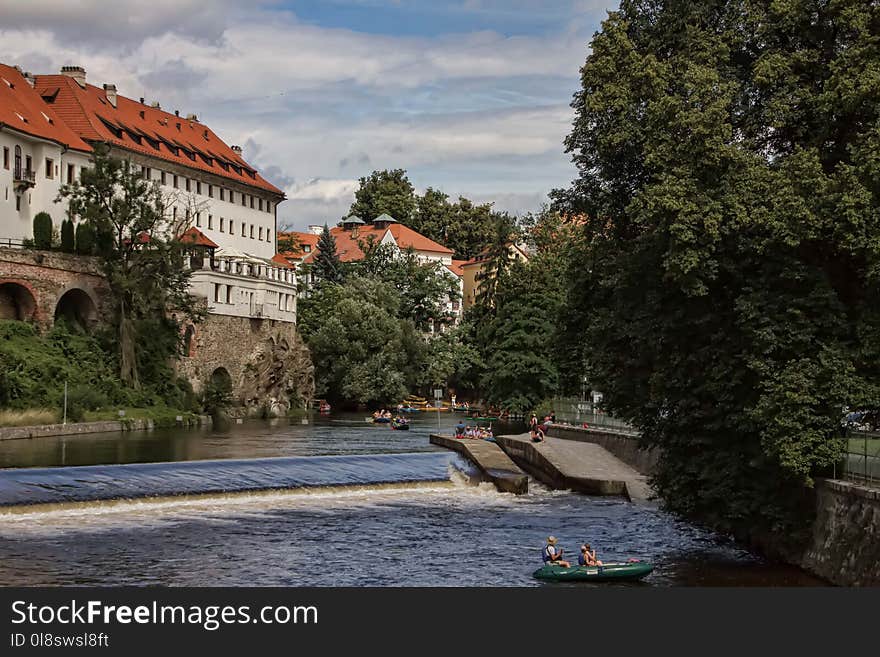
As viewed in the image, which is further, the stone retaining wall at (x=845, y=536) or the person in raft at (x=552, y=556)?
the person in raft at (x=552, y=556)

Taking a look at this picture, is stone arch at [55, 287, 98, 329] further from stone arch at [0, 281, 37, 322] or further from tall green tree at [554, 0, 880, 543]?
tall green tree at [554, 0, 880, 543]

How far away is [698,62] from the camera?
91.7 feet

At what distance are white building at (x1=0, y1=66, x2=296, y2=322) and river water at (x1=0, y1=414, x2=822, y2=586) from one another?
3301cm

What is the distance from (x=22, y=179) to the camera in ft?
240

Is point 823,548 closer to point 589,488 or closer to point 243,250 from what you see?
point 589,488

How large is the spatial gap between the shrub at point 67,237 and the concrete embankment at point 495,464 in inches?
1258

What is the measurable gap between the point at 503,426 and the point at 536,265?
1204cm

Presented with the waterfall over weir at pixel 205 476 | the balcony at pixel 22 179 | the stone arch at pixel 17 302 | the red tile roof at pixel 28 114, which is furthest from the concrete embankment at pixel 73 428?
the red tile roof at pixel 28 114

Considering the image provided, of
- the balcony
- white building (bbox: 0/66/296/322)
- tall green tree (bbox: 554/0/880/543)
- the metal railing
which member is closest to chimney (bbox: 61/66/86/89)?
white building (bbox: 0/66/296/322)

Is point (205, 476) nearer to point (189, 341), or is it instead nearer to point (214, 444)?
point (214, 444)

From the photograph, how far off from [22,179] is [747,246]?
56.7 m

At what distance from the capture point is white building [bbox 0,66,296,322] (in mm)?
75812

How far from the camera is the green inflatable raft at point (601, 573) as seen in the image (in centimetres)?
2486

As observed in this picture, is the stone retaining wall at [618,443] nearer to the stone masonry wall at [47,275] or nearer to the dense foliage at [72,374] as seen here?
the dense foliage at [72,374]
